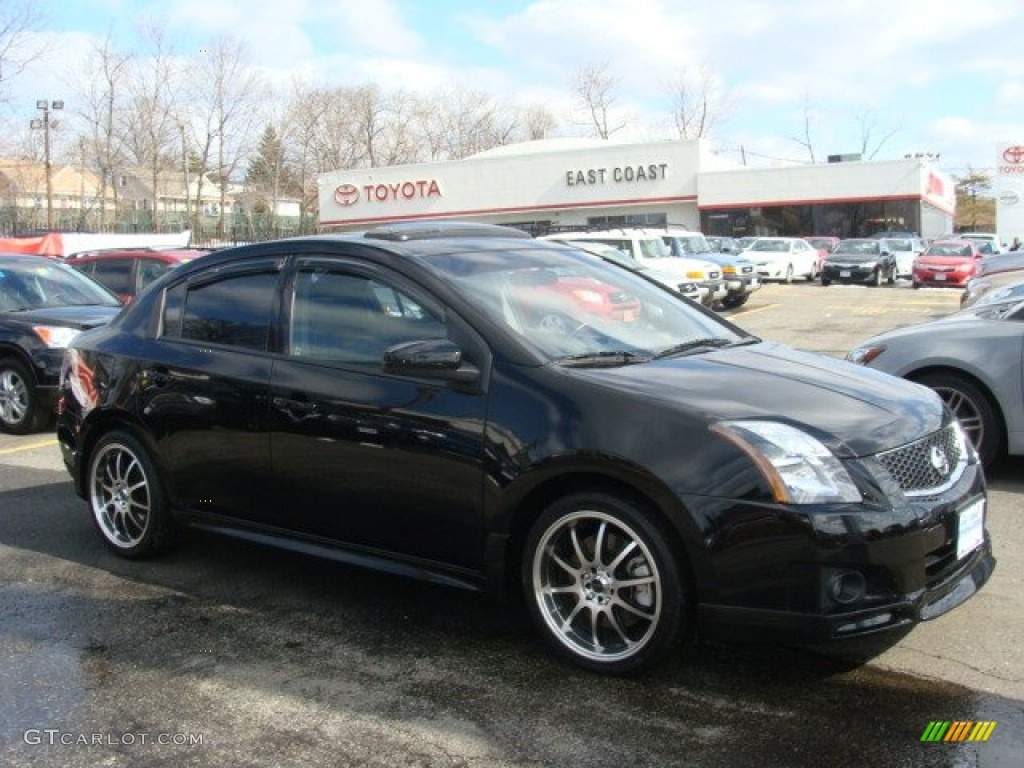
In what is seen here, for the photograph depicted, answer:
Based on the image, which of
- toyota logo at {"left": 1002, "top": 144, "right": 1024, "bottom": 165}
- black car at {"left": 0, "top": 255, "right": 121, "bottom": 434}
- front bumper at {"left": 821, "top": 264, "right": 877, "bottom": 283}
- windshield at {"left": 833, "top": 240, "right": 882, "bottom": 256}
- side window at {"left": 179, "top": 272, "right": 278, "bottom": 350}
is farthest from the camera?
toyota logo at {"left": 1002, "top": 144, "right": 1024, "bottom": 165}

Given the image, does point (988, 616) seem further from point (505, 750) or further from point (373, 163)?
point (373, 163)

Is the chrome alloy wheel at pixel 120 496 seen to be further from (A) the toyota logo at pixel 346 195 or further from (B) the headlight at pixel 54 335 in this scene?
(A) the toyota logo at pixel 346 195

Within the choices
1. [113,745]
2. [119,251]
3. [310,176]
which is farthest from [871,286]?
[310,176]

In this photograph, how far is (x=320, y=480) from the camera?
4.36m

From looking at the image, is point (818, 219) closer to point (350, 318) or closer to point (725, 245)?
point (725, 245)

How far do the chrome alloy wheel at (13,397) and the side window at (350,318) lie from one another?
5725 millimetres

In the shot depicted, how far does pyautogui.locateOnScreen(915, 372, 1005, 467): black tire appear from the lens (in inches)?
255

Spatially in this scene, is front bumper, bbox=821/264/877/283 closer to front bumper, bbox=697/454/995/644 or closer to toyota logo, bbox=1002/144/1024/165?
toyota logo, bbox=1002/144/1024/165

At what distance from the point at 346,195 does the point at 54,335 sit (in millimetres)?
44881

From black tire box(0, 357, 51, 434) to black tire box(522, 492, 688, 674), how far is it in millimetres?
6877

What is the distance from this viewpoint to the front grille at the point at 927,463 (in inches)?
139

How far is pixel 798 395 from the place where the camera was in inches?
147

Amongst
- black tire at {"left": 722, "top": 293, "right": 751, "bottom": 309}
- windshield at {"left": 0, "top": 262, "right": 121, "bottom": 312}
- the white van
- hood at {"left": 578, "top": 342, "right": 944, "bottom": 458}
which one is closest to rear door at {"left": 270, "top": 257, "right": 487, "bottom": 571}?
hood at {"left": 578, "top": 342, "right": 944, "bottom": 458}

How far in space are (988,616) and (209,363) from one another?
366 centimetres
